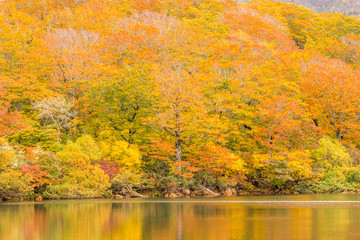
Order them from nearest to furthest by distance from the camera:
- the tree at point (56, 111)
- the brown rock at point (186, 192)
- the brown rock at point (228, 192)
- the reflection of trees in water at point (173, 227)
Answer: the reflection of trees in water at point (173, 227) → the brown rock at point (186, 192) → the tree at point (56, 111) → the brown rock at point (228, 192)

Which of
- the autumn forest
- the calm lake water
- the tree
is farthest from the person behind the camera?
the tree

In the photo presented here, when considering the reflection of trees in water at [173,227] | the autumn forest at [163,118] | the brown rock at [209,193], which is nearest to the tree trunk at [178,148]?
the autumn forest at [163,118]

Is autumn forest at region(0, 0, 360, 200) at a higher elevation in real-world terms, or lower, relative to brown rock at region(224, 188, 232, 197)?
higher

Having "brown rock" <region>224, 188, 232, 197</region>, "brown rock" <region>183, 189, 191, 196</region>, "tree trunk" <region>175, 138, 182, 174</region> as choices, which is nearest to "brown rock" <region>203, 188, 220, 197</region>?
"brown rock" <region>224, 188, 232, 197</region>

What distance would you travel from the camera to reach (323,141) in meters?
46.2

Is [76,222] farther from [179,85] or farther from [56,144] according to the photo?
[179,85]

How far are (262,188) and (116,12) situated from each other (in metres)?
40.2

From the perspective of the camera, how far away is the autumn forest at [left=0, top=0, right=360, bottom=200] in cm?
3731

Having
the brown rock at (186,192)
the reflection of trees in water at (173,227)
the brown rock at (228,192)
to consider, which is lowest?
the brown rock at (228,192)

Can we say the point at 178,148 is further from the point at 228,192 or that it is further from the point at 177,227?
the point at 177,227

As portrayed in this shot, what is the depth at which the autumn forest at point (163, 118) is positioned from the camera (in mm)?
37312

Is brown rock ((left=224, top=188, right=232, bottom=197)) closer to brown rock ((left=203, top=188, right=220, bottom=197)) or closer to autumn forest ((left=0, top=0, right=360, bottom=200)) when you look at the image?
autumn forest ((left=0, top=0, right=360, bottom=200))

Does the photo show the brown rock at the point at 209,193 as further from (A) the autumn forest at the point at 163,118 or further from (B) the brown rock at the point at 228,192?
(B) the brown rock at the point at 228,192

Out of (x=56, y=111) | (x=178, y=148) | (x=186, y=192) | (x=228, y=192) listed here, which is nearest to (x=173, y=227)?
(x=186, y=192)
